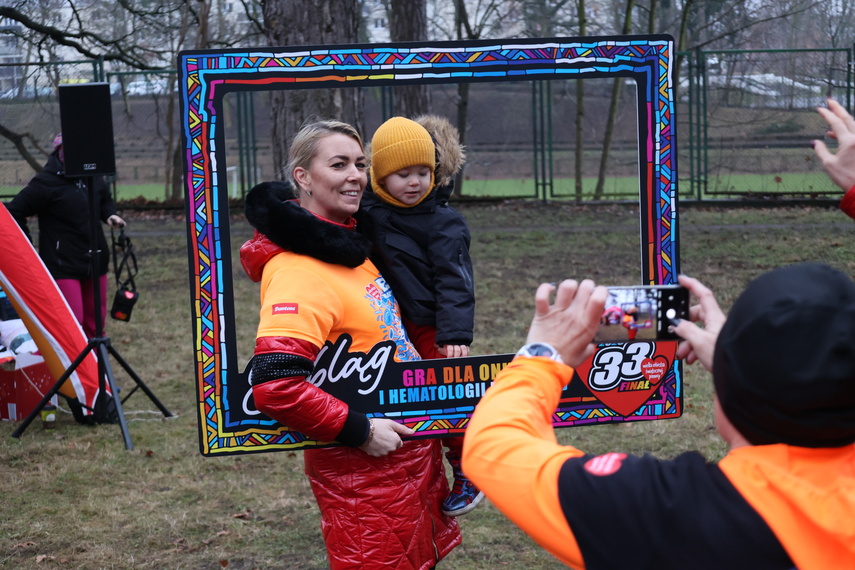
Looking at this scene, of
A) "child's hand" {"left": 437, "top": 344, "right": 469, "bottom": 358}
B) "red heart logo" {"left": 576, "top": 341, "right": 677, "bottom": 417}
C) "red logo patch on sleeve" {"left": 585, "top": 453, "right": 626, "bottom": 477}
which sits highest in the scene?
"red logo patch on sleeve" {"left": 585, "top": 453, "right": 626, "bottom": 477}

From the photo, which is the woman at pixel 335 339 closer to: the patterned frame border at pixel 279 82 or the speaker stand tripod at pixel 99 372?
the patterned frame border at pixel 279 82

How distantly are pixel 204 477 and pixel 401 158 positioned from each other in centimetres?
322

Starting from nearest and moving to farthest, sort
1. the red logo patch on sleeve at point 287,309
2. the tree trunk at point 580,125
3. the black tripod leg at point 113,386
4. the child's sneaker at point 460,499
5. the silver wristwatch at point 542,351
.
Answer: the silver wristwatch at point 542,351
the red logo patch on sleeve at point 287,309
the child's sneaker at point 460,499
the black tripod leg at point 113,386
the tree trunk at point 580,125

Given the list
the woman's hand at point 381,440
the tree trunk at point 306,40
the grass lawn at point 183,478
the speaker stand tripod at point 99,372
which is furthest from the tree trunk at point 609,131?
the woman's hand at point 381,440

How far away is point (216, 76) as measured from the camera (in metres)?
2.62

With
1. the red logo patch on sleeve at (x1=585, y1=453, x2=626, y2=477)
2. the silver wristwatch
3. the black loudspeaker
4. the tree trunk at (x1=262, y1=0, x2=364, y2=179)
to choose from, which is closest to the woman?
the silver wristwatch

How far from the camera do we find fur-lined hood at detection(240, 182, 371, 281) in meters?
2.52

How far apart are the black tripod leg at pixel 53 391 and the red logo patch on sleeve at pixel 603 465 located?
5227mm

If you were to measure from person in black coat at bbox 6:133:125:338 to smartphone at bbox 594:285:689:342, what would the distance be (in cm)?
557

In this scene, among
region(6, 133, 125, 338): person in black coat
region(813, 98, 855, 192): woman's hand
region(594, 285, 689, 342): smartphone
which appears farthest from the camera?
region(6, 133, 125, 338): person in black coat

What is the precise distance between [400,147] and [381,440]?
897mm

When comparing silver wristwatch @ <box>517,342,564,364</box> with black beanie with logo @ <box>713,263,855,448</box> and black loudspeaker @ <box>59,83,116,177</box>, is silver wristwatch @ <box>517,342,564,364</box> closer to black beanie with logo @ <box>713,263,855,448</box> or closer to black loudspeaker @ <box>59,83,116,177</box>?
black beanie with logo @ <box>713,263,855,448</box>

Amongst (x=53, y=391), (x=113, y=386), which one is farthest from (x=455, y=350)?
(x=53, y=391)

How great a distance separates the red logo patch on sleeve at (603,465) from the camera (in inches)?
50.0
